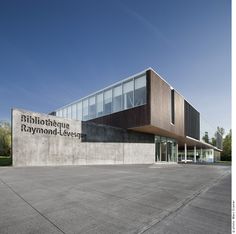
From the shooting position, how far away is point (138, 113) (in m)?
24.6

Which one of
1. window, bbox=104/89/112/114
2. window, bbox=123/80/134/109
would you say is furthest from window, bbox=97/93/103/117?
window, bbox=123/80/134/109

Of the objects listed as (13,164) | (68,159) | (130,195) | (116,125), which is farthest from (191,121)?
(130,195)

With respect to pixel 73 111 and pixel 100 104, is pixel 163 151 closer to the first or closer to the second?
pixel 100 104

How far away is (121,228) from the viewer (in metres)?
3.76

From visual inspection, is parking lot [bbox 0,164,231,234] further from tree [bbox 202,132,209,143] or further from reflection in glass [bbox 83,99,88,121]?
tree [bbox 202,132,209,143]

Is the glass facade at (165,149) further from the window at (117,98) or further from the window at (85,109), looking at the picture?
the window at (85,109)

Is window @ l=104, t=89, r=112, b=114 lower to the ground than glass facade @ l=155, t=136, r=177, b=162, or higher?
higher

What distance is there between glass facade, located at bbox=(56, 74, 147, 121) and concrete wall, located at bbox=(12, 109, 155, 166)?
5.62 metres

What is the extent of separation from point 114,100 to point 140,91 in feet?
15.3

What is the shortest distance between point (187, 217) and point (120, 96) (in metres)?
23.4

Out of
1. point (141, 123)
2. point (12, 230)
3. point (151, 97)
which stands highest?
point (151, 97)

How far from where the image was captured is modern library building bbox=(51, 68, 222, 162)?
78.9 ft

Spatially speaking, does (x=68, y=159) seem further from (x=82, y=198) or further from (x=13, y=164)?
(x=82, y=198)

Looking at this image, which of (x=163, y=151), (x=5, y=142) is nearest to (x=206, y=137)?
(x=163, y=151)
